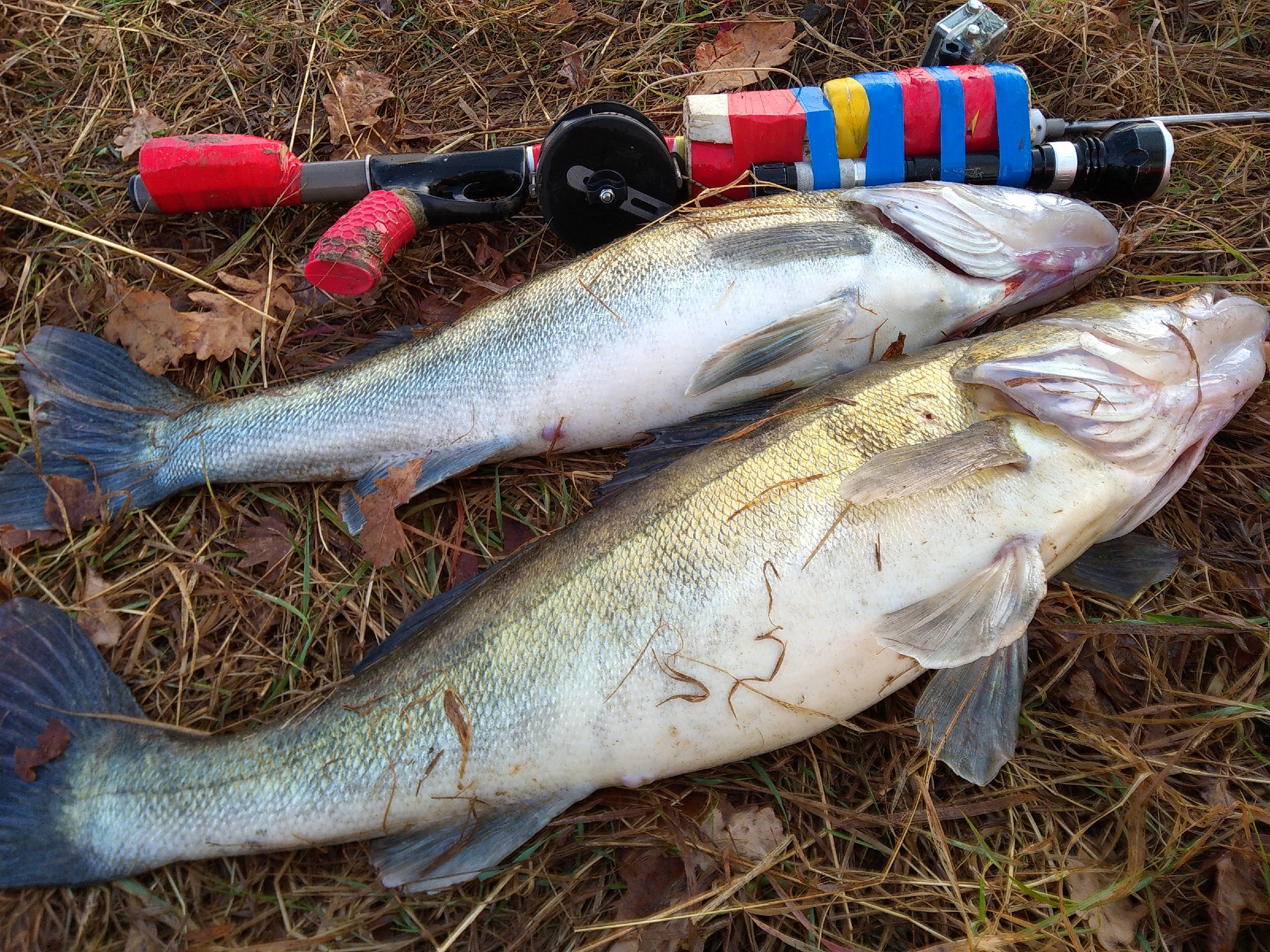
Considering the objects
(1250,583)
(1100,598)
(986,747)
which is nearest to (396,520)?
(986,747)

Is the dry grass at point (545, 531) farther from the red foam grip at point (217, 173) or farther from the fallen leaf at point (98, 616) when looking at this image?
the red foam grip at point (217, 173)

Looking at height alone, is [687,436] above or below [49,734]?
above

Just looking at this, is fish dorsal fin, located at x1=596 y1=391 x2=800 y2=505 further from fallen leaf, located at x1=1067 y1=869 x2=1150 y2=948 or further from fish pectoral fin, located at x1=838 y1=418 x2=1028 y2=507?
fallen leaf, located at x1=1067 y1=869 x2=1150 y2=948

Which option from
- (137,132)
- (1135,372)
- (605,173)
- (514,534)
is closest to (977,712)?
(1135,372)

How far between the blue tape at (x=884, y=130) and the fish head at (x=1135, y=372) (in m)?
0.77

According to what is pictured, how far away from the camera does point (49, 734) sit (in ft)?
7.57

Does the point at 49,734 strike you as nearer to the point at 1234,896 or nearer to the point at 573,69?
the point at 573,69

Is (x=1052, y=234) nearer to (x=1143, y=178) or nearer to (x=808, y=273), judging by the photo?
(x=1143, y=178)

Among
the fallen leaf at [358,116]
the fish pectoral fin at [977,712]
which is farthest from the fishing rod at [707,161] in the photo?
the fish pectoral fin at [977,712]

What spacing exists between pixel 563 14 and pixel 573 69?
328 mm

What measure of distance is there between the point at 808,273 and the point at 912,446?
799mm

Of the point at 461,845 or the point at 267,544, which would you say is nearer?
the point at 461,845

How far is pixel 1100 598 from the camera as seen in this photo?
2508mm

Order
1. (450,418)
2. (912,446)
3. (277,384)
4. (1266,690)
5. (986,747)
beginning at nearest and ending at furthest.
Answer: (912,446) < (986,747) < (1266,690) < (450,418) < (277,384)
